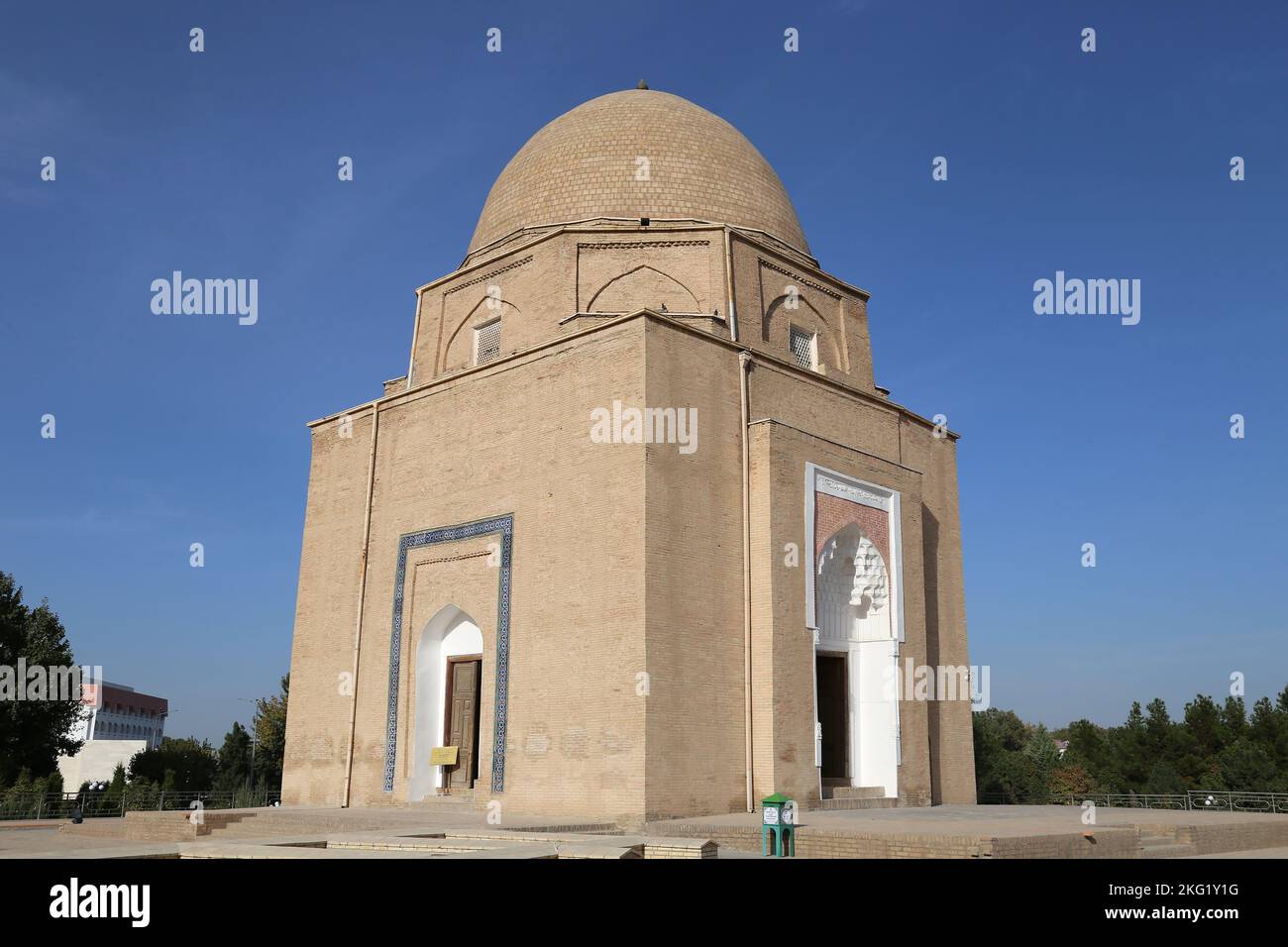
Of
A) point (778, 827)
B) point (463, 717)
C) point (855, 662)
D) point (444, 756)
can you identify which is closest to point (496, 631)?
point (463, 717)

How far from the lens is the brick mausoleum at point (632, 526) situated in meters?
9.91

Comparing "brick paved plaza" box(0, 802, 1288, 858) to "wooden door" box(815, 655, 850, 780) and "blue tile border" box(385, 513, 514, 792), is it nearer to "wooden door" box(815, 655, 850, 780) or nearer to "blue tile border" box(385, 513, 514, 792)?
"blue tile border" box(385, 513, 514, 792)

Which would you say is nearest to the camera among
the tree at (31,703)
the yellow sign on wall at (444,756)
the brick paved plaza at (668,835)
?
the brick paved plaza at (668,835)

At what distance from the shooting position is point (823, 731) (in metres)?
11.4

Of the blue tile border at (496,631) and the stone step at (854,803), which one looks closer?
the stone step at (854,803)

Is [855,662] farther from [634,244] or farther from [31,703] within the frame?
[31,703]

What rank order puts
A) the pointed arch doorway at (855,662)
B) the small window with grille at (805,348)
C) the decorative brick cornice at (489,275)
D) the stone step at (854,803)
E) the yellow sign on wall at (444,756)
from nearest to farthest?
the stone step at (854,803)
the yellow sign on wall at (444,756)
the pointed arch doorway at (855,662)
the decorative brick cornice at (489,275)
the small window with grille at (805,348)

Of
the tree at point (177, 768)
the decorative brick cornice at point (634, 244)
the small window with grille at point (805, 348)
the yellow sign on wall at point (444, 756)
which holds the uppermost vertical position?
the decorative brick cornice at point (634, 244)

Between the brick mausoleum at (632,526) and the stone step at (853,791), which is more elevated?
the brick mausoleum at (632,526)

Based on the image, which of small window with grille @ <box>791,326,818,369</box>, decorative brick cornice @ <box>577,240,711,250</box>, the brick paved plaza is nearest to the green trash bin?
the brick paved plaza

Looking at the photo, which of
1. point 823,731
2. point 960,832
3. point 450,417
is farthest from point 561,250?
point 960,832

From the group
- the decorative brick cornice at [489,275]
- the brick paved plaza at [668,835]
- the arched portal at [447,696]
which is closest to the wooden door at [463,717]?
the arched portal at [447,696]

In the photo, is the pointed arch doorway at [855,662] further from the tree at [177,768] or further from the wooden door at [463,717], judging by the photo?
the tree at [177,768]

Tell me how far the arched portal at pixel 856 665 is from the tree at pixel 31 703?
15.6m
